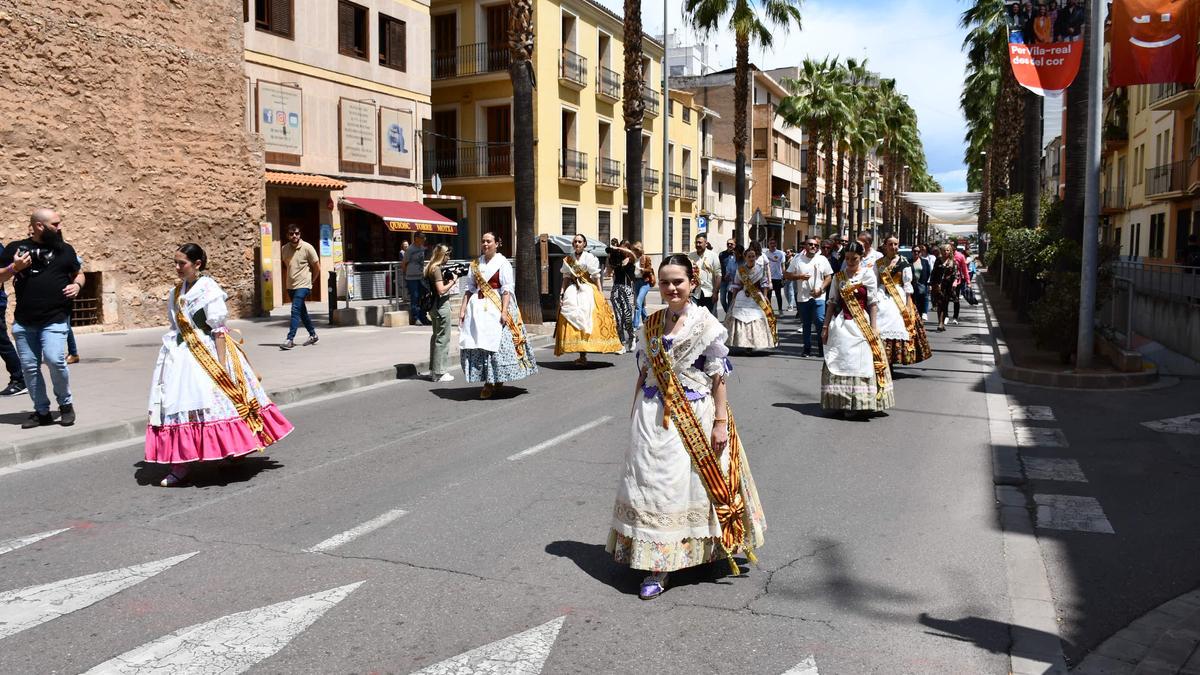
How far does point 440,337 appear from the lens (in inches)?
508

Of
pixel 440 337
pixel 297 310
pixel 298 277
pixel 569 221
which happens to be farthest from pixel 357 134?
pixel 440 337

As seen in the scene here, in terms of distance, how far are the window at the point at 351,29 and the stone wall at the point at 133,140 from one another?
8342 mm

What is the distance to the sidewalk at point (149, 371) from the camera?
8547 mm

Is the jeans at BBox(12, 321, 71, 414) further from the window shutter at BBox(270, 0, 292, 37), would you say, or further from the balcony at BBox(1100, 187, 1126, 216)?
the balcony at BBox(1100, 187, 1126, 216)

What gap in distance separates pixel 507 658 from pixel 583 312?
9.57 meters

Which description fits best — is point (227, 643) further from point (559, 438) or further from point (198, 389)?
point (559, 438)

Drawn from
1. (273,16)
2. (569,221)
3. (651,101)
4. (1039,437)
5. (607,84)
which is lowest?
(1039,437)

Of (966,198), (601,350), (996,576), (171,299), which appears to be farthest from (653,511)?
(966,198)

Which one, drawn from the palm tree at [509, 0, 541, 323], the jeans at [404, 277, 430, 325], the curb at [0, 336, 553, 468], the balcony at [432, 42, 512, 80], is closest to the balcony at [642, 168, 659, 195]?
the balcony at [432, 42, 512, 80]

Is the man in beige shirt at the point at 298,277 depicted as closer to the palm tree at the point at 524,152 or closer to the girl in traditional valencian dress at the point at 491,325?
the palm tree at the point at 524,152

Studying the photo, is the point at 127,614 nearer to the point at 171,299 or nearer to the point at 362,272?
the point at 171,299

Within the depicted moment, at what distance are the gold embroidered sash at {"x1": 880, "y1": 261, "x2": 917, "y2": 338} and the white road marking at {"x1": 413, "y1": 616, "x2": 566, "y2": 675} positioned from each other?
821 centimetres

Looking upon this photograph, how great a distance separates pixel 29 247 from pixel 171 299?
2.32 meters

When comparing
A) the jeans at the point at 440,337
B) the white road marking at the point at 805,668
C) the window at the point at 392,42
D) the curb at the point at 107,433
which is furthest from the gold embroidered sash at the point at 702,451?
the window at the point at 392,42
